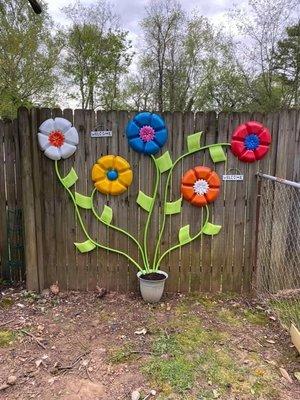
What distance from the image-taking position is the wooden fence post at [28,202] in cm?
329

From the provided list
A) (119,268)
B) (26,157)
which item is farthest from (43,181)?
(119,268)

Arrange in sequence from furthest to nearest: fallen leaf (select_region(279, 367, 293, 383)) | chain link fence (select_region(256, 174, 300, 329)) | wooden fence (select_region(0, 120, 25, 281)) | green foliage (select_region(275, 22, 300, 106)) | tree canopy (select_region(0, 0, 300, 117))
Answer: green foliage (select_region(275, 22, 300, 106)), tree canopy (select_region(0, 0, 300, 117)), wooden fence (select_region(0, 120, 25, 281)), chain link fence (select_region(256, 174, 300, 329)), fallen leaf (select_region(279, 367, 293, 383))

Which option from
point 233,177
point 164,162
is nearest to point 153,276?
point 164,162

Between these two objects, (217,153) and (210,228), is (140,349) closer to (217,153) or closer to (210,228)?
(210,228)

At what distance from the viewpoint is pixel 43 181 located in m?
3.45

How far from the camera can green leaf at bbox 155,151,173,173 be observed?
3.36m

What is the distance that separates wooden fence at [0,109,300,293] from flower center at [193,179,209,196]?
0.18m

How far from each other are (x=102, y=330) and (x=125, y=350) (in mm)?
376

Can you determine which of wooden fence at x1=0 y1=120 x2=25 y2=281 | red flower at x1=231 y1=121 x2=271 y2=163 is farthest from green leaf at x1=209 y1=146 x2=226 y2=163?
wooden fence at x1=0 y1=120 x2=25 y2=281

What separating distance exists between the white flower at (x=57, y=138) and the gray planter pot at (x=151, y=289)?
57.8 inches

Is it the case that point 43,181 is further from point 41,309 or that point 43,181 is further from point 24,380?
point 24,380

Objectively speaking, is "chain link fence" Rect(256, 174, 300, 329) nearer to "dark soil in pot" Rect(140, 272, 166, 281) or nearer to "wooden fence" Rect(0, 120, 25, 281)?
"dark soil in pot" Rect(140, 272, 166, 281)

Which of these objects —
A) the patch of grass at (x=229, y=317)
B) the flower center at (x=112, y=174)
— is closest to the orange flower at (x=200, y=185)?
the flower center at (x=112, y=174)

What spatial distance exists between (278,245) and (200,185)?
1054mm
